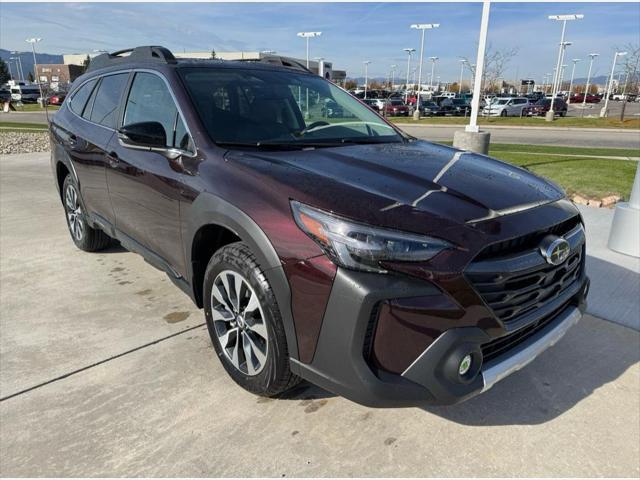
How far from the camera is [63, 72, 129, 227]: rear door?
3.86 m

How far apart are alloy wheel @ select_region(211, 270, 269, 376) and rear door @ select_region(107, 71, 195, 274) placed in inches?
18.0

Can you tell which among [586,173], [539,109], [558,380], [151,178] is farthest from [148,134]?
[539,109]

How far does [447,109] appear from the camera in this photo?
140 ft

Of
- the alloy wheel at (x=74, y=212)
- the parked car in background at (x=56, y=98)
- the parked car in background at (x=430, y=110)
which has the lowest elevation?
the parked car in background at (x=430, y=110)

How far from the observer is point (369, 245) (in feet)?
6.49

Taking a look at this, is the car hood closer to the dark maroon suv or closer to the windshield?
the dark maroon suv

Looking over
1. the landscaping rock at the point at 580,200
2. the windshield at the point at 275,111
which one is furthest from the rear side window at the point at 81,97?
the landscaping rock at the point at 580,200

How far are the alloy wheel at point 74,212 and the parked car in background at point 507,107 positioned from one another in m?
A: 37.2

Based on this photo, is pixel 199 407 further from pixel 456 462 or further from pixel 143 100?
pixel 143 100

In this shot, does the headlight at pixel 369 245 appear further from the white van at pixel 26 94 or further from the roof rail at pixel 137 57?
the white van at pixel 26 94

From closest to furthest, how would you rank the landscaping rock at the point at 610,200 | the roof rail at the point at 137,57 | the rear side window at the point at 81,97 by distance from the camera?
1. the roof rail at the point at 137,57
2. the rear side window at the point at 81,97
3. the landscaping rock at the point at 610,200

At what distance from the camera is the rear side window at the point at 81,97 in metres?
4.48

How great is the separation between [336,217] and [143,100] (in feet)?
6.92

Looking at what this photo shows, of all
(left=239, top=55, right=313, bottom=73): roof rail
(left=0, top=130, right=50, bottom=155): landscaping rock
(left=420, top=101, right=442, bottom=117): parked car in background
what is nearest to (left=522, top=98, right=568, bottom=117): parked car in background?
(left=420, top=101, right=442, bottom=117): parked car in background
